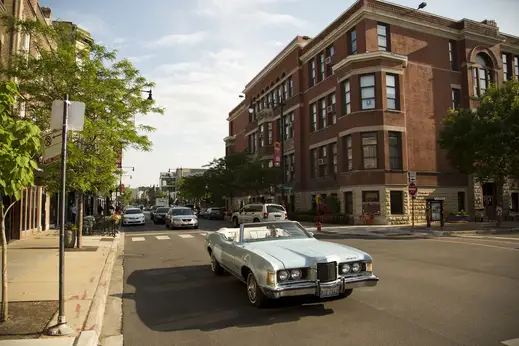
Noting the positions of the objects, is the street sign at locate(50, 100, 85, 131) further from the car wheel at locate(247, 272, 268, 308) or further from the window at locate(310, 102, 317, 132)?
the window at locate(310, 102, 317, 132)

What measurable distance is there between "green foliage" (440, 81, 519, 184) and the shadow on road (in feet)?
63.9

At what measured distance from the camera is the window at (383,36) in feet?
102

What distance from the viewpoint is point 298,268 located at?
227 inches

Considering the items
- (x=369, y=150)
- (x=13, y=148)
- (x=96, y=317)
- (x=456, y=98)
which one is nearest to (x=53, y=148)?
(x=13, y=148)

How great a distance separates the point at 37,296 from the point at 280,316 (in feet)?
14.4

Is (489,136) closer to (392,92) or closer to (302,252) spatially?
(392,92)

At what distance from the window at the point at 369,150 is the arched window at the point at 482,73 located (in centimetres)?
1158

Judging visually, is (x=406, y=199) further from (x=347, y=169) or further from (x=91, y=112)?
(x=91, y=112)

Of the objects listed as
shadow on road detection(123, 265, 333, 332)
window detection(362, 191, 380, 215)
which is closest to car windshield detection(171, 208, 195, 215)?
window detection(362, 191, 380, 215)

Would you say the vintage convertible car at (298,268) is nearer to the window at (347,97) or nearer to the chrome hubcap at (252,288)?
the chrome hubcap at (252,288)

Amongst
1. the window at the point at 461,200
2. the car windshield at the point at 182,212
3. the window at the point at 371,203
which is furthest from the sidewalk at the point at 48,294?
the window at the point at 461,200

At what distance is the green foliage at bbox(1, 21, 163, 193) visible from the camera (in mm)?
12406

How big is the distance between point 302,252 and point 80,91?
10.0 metres

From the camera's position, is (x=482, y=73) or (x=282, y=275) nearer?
(x=282, y=275)
